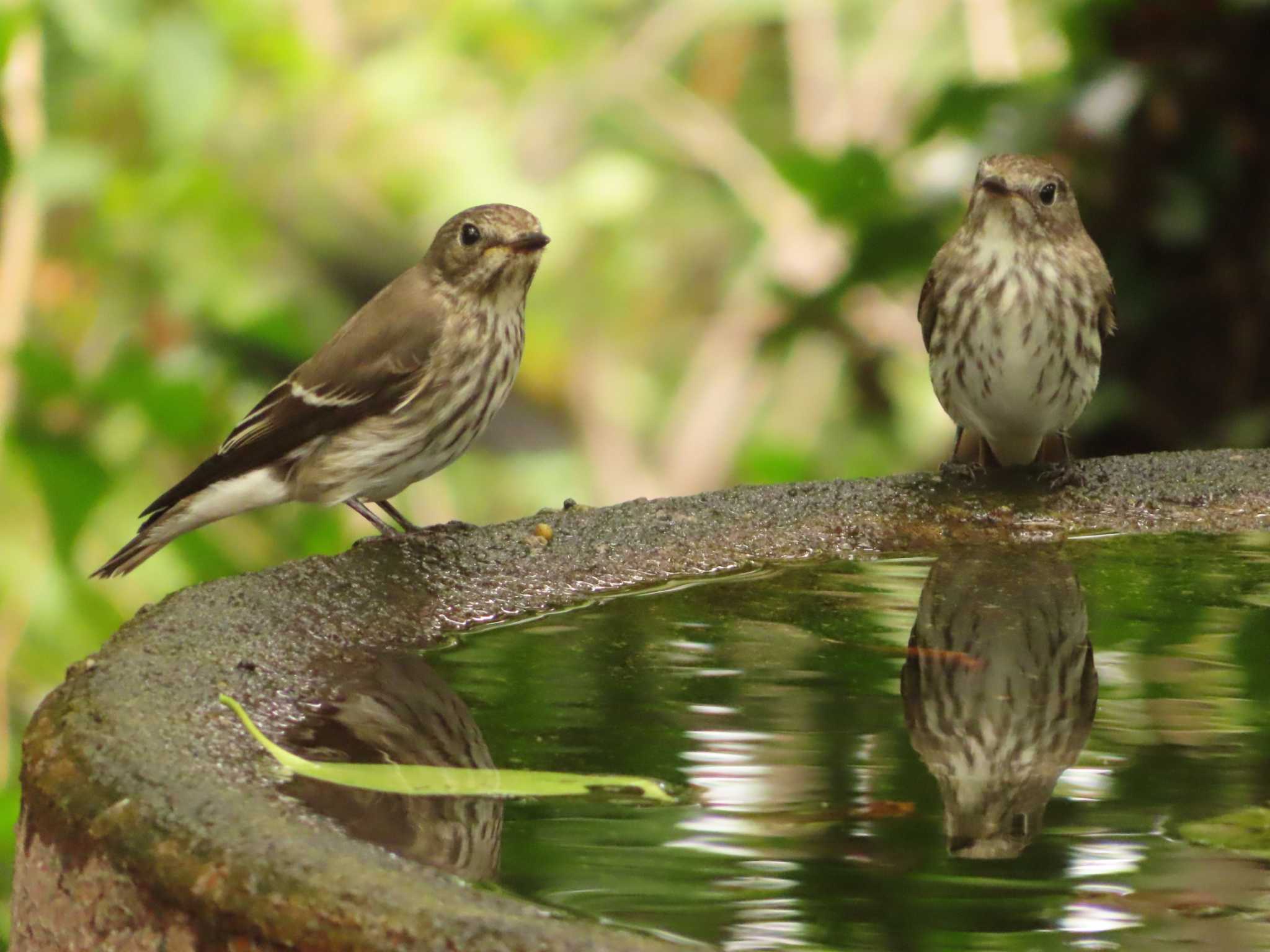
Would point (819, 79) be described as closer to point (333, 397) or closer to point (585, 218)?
point (585, 218)

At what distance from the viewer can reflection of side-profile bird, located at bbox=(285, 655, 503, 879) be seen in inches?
64.0

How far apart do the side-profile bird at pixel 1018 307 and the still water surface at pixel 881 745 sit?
0.50 meters

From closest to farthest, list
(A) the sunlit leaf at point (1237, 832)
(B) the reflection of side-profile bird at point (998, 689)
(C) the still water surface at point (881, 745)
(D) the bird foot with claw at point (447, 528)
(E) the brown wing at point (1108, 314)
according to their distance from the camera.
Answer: (C) the still water surface at point (881, 745), (A) the sunlit leaf at point (1237, 832), (B) the reflection of side-profile bird at point (998, 689), (D) the bird foot with claw at point (447, 528), (E) the brown wing at point (1108, 314)

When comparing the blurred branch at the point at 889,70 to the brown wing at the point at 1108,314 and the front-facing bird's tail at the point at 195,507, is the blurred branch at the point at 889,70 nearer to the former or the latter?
the brown wing at the point at 1108,314

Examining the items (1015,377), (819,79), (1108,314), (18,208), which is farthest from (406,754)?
(819,79)

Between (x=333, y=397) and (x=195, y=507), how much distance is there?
1.01 feet

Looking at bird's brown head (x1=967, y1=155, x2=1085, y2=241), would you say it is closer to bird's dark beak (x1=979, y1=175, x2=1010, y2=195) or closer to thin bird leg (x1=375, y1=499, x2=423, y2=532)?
bird's dark beak (x1=979, y1=175, x2=1010, y2=195)

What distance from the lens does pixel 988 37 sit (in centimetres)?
670

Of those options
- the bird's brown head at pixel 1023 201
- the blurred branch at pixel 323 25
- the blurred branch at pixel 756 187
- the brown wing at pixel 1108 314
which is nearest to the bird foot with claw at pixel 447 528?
the bird's brown head at pixel 1023 201

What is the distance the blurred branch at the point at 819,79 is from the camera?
7391 mm

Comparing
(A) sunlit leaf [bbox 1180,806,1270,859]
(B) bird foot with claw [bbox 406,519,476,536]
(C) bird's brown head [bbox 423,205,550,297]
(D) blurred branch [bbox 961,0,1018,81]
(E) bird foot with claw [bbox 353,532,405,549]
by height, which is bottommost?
(A) sunlit leaf [bbox 1180,806,1270,859]

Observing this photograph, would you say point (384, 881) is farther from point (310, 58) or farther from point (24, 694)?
point (310, 58)

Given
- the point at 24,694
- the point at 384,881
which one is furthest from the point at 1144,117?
the point at 384,881

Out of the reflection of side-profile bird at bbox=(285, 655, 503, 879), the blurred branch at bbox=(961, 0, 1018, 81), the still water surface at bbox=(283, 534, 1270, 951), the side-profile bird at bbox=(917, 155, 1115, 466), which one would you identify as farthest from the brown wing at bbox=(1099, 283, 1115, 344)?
the blurred branch at bbox=(961, 0, 1018, 81)
